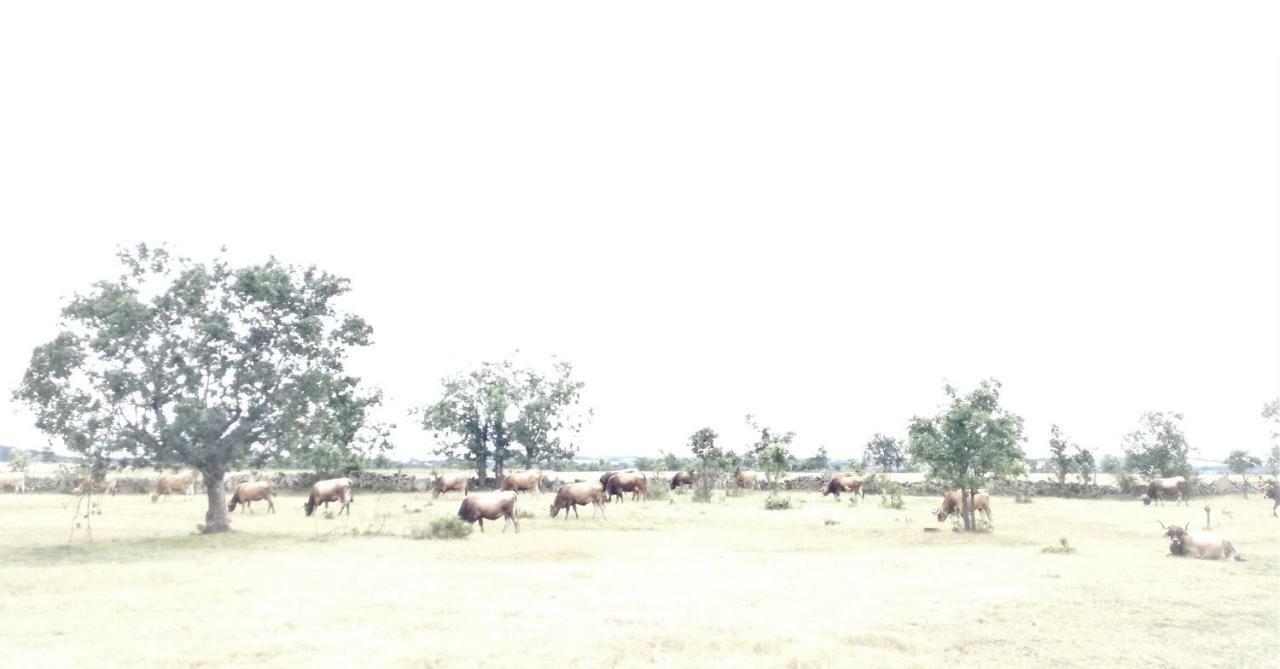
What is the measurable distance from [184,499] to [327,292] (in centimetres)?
2910

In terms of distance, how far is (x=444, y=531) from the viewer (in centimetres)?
2528

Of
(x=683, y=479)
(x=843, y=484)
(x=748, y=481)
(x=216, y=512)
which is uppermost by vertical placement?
(x=216, y=512)

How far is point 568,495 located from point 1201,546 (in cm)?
2298

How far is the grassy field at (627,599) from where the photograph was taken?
1118 centimetres

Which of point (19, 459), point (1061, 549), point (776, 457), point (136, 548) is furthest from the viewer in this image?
point (19, 459)

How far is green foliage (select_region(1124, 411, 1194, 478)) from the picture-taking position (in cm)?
5875

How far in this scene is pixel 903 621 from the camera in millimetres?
13148

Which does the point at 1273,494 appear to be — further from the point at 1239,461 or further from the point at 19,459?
the point at 19,459

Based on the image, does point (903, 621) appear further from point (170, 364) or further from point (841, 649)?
point (170, 364)

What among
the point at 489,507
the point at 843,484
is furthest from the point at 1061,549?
the point at 843,484

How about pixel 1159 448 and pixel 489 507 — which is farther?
pixel 1159 448

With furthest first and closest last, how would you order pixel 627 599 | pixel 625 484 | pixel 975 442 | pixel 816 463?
1. pixel 816 463
2. pixel 625 484
3. pixel 975 442
4. pixel 627 599

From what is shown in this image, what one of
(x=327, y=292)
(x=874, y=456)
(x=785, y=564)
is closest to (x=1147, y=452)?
(x=874, y=456)

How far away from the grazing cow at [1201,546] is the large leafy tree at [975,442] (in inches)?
251
